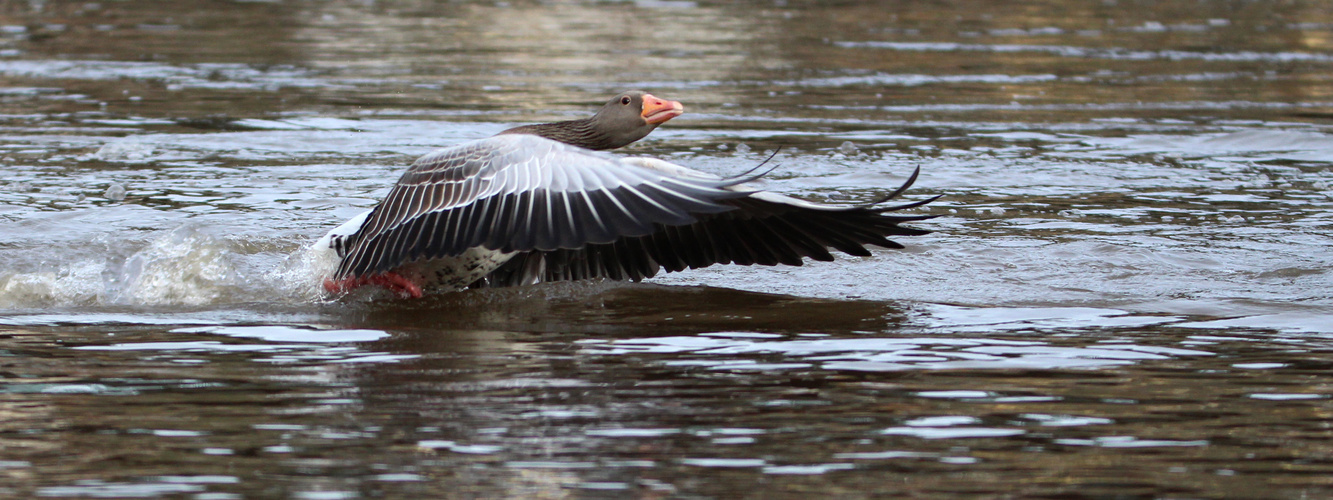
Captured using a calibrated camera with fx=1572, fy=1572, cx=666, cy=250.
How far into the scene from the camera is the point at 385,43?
1738 cm

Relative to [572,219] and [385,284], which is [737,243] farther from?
[385,284]

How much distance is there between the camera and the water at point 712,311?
397 cm

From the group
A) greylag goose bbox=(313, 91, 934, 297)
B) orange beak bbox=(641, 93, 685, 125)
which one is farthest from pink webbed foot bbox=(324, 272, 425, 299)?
orange beak bbox=(641, 93, 685, 125)

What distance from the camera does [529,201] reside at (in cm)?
555

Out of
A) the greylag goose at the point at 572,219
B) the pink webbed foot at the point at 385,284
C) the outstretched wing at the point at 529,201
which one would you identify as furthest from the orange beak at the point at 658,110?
the pink webbed foot at the point at 385,284

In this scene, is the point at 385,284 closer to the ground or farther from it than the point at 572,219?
closer to the ground

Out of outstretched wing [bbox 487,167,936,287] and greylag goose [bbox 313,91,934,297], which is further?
outstretched wing [bbox 487,167,936,287]

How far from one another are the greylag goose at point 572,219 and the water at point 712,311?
18cm

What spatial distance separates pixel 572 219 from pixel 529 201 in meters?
0.21

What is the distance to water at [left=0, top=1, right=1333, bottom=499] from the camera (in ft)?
13.0

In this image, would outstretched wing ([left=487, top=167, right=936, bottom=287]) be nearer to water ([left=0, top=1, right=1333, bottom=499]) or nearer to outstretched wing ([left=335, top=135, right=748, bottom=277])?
water ([left=0, top=1, right=1333, bottom=499])

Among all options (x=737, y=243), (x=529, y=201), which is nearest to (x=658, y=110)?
(x=737, y=243)

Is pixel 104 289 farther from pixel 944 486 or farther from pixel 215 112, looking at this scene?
pixel 215 112

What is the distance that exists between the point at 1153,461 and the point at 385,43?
14.4 metres
